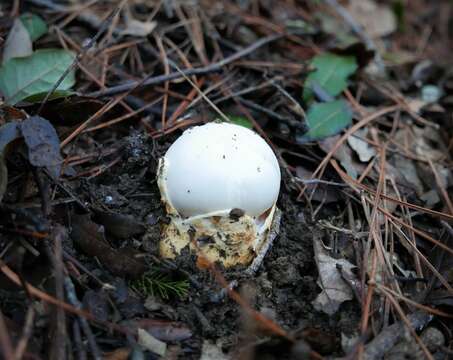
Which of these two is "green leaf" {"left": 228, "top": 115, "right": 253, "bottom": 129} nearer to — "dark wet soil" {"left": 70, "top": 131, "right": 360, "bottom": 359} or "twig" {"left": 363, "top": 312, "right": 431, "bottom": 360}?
"dark wet soil" {"left": 70, "top": 131, "right": 360, "bottom": 359}

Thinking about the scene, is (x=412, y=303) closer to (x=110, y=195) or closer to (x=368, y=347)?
(x=368, y=347)

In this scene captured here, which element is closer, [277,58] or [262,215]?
[262,215]

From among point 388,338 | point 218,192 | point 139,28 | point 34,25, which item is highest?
point 34,25

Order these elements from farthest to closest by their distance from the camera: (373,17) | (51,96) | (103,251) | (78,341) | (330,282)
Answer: (373,17) → (51,96) → (330,282) → (103,251) → (78,341)

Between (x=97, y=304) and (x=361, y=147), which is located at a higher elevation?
(x=97, y=304)

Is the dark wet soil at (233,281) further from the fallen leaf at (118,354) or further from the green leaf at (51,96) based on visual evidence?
the green leaf at (51,96)

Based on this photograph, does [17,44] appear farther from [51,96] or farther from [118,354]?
[118,354]

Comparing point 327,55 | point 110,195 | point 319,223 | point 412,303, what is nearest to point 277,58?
point 327,55

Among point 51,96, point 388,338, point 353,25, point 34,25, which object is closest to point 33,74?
point 51,96
